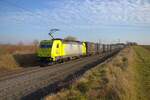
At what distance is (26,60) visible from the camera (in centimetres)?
3288

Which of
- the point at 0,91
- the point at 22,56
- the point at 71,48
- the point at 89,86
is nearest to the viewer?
the point at 89,86

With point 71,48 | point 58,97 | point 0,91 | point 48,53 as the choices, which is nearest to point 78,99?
point 58,97

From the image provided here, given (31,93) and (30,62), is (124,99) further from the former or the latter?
(30,62)

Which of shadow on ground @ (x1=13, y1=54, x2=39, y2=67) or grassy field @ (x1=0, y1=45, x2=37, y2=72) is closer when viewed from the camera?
grassy field @ (x1=0, y1=45, x2=37, y2=72)

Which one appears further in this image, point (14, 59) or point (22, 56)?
point (22, 56)

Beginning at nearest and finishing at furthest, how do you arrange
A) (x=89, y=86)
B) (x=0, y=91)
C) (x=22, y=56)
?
1. (x=89, y=86)
2. (x=0, y=91)
3. (x=22, y=56)

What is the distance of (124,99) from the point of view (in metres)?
10.1

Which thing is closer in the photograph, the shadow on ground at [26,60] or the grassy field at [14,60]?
the grassy field at [14,60]

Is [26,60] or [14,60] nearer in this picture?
[14,60]

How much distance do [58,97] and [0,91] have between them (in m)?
4.66

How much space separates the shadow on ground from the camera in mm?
30884

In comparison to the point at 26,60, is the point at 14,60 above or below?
above

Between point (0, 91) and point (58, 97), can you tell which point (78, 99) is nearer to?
point (58, 97)

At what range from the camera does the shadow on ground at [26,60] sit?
3088 centimetres
